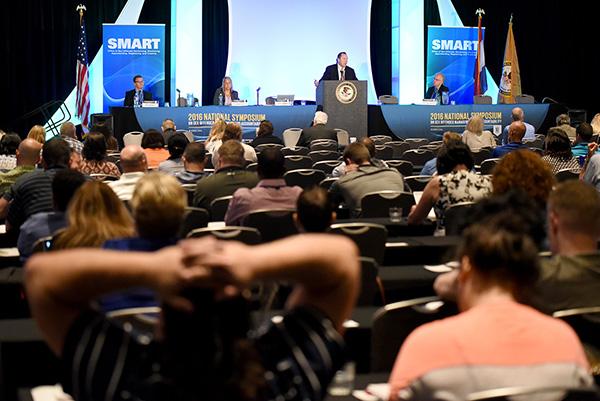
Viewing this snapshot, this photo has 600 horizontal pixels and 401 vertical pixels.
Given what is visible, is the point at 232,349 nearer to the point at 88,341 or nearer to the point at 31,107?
the point at 88,341

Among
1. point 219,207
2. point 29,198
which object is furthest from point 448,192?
point 29,198

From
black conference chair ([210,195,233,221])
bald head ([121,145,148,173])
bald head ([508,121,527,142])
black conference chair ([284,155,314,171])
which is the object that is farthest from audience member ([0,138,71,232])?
bald head ([508,121,527,142])

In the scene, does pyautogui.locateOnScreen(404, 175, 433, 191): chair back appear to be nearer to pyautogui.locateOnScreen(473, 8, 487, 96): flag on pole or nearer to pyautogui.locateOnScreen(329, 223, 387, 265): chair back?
pyautogui.locateOnScreen(329, 223, 387, 265): chair back

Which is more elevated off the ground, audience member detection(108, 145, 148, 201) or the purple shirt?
audience member detection(108, 145, 148, 201)

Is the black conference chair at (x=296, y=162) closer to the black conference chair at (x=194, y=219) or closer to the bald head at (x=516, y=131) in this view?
the bald head at (x=516, y=131)

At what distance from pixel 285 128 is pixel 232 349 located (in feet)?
46.1

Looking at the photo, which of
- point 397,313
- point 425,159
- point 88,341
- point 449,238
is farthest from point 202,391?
point 425,159

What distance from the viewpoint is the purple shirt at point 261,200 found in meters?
5.80

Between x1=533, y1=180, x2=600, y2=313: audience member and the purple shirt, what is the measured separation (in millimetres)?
2618

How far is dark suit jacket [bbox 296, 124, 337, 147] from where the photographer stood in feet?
43.5

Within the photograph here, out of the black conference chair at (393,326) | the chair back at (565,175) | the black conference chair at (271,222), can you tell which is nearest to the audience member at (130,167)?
the black conference chair at (271,222)

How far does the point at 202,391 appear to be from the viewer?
5.03 ft

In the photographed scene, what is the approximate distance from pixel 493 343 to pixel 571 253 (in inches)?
48.4

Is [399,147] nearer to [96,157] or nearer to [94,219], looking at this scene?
[96,157]
